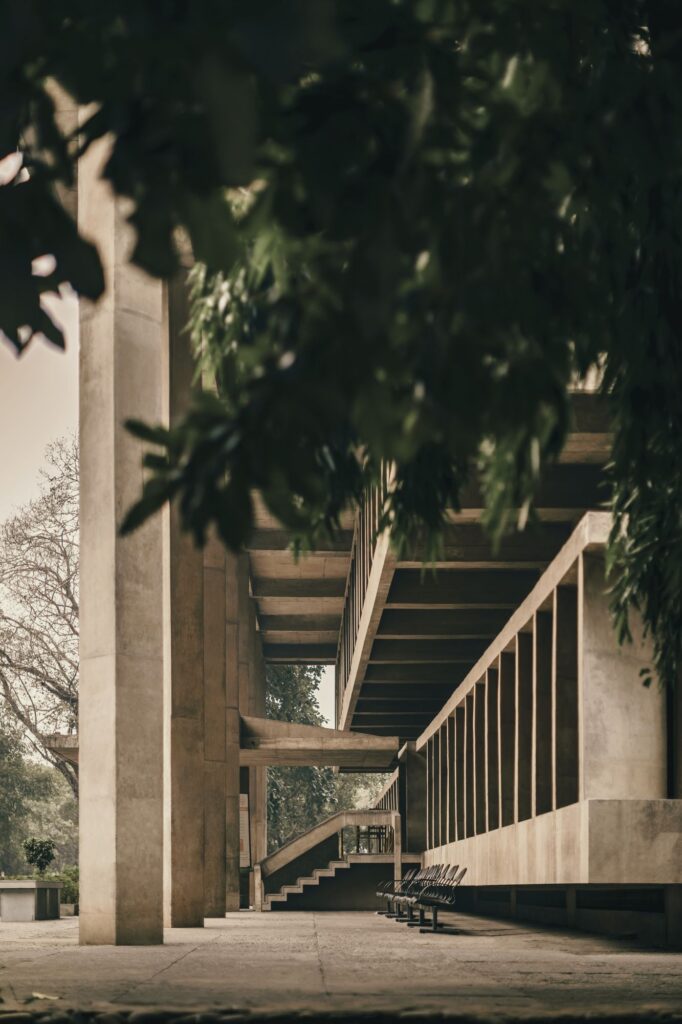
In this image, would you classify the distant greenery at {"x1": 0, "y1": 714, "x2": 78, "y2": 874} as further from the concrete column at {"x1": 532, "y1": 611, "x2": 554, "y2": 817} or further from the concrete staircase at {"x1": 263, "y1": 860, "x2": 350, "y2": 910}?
the concrete column at {"x1": 532, "y1": 611, "x2": 554, "y2": 817}

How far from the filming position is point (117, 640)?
1598 cm

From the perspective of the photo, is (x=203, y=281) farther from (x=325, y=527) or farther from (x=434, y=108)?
(x=434, y=108)

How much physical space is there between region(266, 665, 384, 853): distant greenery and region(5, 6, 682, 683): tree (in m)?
69.4

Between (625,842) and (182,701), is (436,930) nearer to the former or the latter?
(182,701)

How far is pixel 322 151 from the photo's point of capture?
363cm

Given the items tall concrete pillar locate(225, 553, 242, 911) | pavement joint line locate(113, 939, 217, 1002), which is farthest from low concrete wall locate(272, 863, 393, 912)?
pavement joint line locate(113, 939, 217, 1002)

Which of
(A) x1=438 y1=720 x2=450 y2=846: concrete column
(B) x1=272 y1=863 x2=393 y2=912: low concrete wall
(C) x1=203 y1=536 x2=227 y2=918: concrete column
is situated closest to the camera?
(C) x1=203 y1=536 x2=227 y2=918: concrete column

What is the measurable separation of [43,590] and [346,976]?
3511cm

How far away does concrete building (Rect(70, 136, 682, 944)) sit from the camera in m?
16.2

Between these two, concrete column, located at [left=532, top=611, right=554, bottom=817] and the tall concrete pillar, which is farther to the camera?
the tall concrete pillar

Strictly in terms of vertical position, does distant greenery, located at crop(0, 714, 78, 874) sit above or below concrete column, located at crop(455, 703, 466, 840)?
below

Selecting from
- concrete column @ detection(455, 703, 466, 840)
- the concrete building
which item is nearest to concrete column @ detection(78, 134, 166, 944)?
the concrete building

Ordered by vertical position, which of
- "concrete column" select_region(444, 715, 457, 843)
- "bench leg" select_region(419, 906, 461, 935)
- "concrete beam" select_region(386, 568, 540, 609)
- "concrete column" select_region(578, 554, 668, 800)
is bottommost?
"bench leg" select_region(419, 906, 461, 935)

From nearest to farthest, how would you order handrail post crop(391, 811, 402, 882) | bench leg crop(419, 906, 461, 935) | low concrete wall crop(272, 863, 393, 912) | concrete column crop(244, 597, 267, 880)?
1. bench leg crop(419, 906, 461, 935)
2. handrail post crop(391, 811, 402, 882)
3. low concrete wall crop(272, 863, 393, 912)
4. concrete column crop(244, 597, 267, 880)
